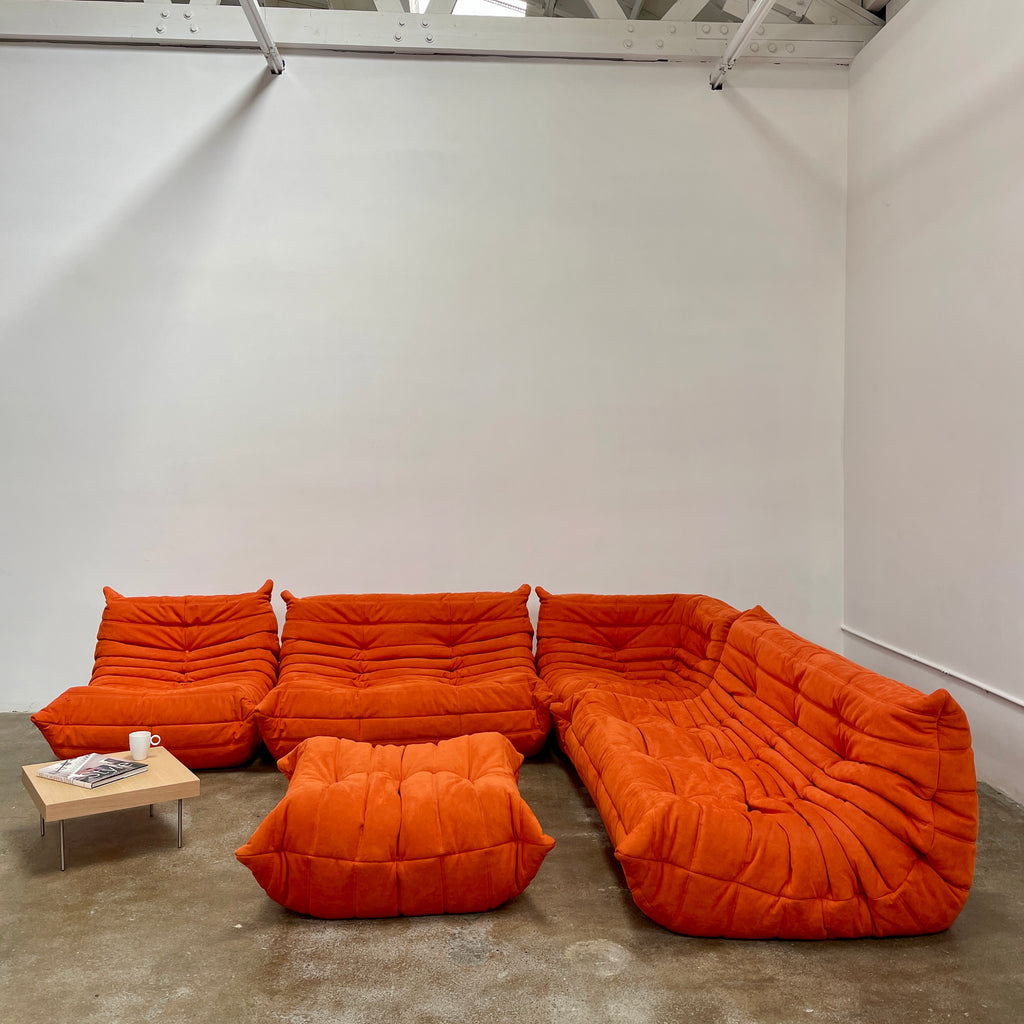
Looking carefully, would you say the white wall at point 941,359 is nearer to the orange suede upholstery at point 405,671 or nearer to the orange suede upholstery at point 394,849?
the orange suede upholstery at point 405,671

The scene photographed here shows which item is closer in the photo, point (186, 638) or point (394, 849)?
point (394, 849)

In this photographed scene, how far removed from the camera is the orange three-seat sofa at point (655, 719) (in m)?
2.48

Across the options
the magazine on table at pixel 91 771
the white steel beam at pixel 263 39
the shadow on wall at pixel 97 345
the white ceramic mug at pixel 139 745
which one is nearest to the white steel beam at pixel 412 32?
the white steel beam at pixel 263 39

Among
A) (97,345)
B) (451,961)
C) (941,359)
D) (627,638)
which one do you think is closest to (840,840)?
(451,961)

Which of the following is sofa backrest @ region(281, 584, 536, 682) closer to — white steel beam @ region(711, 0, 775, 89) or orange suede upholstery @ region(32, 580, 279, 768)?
orange suede upholstery @ region(32, 580, 279, 768)

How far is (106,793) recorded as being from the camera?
305 centimetres

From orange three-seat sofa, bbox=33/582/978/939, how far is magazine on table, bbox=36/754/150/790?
0.65 m

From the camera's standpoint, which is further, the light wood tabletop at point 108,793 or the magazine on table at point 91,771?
the magazine on table at point 91,771

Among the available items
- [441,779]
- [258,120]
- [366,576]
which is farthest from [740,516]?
[258,120]

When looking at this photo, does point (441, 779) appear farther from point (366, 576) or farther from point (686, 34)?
point (686, 34)

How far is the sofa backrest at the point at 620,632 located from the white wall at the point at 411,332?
1.40 ft

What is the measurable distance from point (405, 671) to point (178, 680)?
1186 millimetres

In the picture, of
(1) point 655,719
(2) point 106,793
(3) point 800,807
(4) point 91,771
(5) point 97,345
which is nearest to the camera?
(3) point 800,807

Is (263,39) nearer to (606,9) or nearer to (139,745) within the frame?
(606,9)
